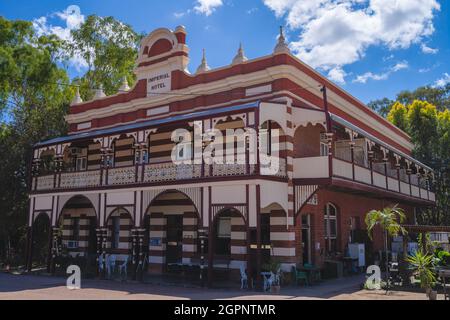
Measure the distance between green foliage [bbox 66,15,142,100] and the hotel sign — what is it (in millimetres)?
13767

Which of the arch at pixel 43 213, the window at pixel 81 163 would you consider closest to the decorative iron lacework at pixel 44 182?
the arch at pixel 43 213

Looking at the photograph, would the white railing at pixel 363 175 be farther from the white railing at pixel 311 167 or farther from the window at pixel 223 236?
the window at pixel 223 236

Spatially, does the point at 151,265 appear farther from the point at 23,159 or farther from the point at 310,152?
the point at 23,159

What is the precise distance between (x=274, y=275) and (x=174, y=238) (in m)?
6.91

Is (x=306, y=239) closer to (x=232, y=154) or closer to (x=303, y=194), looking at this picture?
(x=303, y=194)

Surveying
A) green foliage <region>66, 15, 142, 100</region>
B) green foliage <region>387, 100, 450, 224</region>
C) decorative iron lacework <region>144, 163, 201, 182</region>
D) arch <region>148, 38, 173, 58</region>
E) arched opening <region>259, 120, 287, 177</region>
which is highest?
green foliage <region>66, 15, 142, 100</region>

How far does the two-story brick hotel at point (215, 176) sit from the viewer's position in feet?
Result: 52.1

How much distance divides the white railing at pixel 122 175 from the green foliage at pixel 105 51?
16.8 meters

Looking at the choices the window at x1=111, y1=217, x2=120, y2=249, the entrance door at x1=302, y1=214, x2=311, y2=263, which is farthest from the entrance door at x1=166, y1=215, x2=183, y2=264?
the entrance door at x1=302, y1=214, x2=311, y2=263

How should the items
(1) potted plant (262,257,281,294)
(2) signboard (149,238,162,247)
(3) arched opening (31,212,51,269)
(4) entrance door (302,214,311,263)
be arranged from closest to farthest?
(1) potted plant (262,257,281,294) < (4) entrance door (302,214,311,263) < (2) signboard (149,238,162,247) < (3) arched opening (31,212,51,269)

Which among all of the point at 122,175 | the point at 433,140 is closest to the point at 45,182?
the point at 122,175

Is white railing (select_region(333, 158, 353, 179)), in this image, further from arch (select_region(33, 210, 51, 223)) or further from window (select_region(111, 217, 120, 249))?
arch (select_region(33, 210, 51, 223))

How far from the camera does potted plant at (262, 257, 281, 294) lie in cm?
1414

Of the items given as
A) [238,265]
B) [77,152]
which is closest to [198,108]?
[238,265]
